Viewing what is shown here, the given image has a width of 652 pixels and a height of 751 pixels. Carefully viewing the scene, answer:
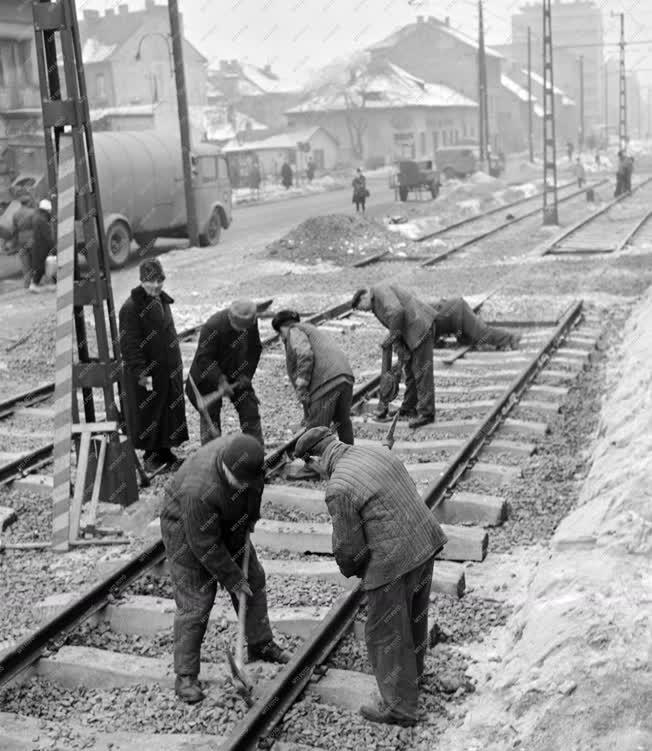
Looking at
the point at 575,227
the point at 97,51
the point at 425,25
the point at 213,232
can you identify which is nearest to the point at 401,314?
the point at 213,232

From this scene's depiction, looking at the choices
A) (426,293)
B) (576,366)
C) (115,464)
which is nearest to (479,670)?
(115,464)

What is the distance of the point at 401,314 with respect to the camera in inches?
388

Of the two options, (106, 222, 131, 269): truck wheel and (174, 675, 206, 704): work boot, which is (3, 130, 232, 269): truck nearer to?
(106, 222, 131, 269): truck wheel

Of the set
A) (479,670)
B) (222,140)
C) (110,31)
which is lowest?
(479,670)

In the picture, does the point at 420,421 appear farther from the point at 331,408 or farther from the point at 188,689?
the point at 188,689

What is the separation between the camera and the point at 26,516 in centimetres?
862

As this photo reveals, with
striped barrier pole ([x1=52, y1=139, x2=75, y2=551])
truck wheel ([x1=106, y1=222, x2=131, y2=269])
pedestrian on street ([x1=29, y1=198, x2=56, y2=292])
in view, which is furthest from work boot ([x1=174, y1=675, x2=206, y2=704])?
truck wheel ([x1=106, y1=222, x2=131, y2=269])

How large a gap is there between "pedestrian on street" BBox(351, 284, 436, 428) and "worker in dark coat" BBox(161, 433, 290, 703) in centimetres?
407

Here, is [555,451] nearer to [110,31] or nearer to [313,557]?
[313,557]

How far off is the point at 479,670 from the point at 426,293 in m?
13.5

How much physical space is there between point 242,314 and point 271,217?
30.4 metres

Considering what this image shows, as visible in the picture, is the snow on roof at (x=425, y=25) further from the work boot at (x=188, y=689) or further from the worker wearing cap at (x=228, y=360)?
the work boot at (x=188, y=689)

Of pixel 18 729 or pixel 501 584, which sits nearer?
pixel 18 729

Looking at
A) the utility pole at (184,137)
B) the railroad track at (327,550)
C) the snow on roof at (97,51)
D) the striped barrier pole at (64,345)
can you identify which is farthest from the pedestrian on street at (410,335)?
the snow on roof at (97,51)
